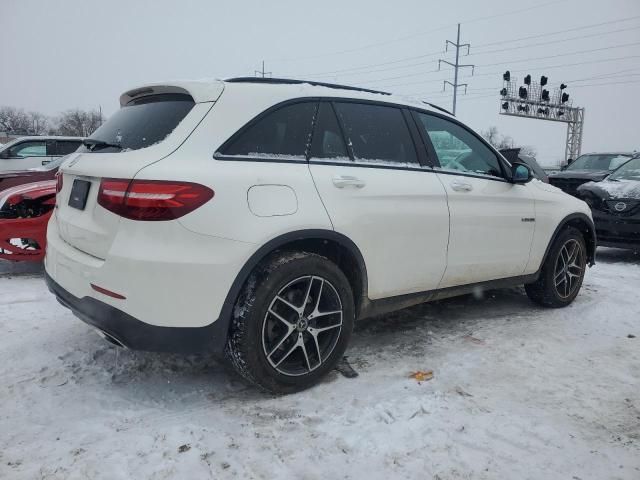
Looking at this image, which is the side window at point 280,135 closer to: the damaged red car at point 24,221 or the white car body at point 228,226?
the white car body at point 228,226

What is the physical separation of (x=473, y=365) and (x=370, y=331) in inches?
34.5

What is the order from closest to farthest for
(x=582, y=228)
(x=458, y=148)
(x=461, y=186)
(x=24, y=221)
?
(x=461, y=186), (x=458, y=148), (x=582, y=228), (x=24, y=221)

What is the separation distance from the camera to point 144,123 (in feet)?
9.00

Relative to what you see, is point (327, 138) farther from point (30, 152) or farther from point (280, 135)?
point (30, 152)

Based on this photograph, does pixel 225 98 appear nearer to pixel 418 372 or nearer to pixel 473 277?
pixel 418 372

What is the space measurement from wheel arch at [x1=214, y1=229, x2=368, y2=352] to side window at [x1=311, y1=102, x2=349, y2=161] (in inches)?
19.5

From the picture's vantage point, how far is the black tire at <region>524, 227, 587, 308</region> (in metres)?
4.45

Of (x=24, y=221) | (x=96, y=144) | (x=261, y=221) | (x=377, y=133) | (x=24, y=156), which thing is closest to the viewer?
(x=261, y=221)

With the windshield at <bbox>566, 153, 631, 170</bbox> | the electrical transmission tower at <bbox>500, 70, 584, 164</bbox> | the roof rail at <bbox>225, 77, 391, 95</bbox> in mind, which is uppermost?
the electrical transmission tower at <bbox>500, 70, 584, 164</bbox>

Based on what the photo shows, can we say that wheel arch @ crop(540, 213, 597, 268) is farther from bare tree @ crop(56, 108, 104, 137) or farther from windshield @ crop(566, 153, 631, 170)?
bare tree @ crop(56, 108, 104, 137)

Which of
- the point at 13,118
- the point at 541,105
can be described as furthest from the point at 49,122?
the point at 541,105

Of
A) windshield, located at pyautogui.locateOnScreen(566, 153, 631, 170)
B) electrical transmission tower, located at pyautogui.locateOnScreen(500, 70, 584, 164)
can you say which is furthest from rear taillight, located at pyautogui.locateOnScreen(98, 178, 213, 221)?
electrical transmission tower, located at pyautogui.locateOnScreen(500, 70, 584, 164)

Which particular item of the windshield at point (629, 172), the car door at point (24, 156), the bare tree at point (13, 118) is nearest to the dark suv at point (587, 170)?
the windshield at point (629, 172)

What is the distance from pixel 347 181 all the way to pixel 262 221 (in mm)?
650
